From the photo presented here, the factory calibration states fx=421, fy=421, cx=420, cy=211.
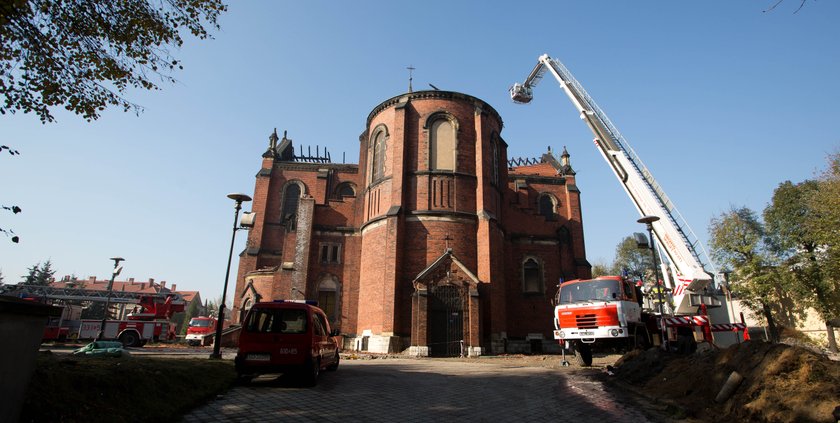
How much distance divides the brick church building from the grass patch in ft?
48.4

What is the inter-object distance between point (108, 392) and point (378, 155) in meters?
22.6

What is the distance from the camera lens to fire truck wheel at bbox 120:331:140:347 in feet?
80.6

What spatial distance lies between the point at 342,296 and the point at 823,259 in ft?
102

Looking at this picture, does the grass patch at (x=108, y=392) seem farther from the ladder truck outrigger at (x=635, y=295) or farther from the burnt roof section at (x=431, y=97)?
the burnt roof section at (x=431, y=97)

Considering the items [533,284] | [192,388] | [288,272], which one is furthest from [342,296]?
[192,388]

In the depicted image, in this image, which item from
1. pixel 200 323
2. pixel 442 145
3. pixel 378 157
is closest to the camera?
pixel 442 145

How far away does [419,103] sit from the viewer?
87.0ft

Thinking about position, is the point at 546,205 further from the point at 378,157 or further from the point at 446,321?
the point at 446,321

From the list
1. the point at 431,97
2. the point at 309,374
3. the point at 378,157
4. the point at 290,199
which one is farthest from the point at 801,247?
the point at 290,199

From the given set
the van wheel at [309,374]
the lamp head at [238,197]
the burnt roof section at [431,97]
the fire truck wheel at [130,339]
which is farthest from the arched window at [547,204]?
the fire truck wheel at [130,339]

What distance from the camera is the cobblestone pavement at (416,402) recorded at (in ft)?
20.7

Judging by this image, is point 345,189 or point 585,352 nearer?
point 585,352

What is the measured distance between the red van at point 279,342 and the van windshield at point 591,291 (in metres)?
8.82

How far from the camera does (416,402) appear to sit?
24.5 ft
